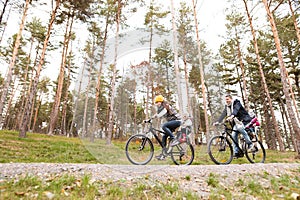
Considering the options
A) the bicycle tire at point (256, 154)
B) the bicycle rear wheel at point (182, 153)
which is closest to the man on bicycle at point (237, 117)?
the bicycle tire at point (256, 154)

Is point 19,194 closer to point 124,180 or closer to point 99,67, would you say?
point 124,180

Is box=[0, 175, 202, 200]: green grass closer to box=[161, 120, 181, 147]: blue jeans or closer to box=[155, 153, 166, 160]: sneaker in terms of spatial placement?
box=[155, 153, 166, 160]: sneaker

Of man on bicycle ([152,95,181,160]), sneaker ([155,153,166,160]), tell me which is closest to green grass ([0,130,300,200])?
sneaker ([155,153,166,160])

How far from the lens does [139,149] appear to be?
5.47 metres

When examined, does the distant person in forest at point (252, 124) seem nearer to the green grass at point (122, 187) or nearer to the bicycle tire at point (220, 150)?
the bicycle tire at point (220, 150)

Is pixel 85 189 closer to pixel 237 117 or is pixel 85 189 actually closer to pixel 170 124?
pixel 170 124

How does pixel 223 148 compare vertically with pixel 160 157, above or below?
above

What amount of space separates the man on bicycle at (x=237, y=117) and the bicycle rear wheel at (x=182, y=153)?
1.44 metres

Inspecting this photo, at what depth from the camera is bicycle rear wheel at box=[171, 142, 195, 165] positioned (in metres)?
6.07

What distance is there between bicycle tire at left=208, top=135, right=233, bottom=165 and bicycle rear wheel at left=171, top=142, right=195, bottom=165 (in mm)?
762

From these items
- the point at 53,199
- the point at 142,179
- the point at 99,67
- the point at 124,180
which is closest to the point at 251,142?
the point at 142,179

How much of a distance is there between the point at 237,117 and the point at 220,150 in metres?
1.42

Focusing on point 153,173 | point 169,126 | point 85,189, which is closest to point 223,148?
point 169,126

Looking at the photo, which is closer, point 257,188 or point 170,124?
point 257,188
